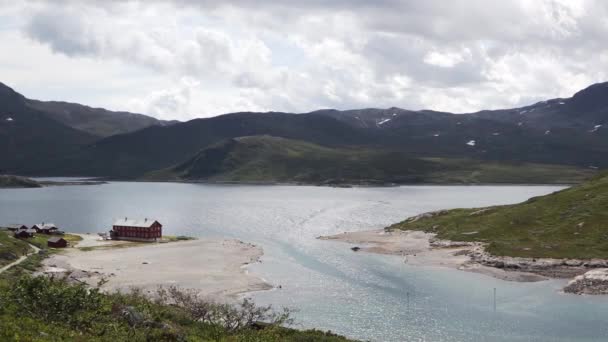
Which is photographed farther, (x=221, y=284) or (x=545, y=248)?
(x=545, y=248)

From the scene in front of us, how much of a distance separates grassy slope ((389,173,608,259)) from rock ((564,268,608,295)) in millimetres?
14149

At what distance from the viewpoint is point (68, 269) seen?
9612 centimetres

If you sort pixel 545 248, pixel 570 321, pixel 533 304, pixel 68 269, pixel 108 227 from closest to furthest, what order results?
pixel 570 321 → pixel 533 304 → pixel 68 269 → pixel 545 248 → pixel 108 227

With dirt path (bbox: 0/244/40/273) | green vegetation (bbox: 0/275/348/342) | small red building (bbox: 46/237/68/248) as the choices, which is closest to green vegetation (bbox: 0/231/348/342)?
green vegetation (bbox: 0/275/348/342)

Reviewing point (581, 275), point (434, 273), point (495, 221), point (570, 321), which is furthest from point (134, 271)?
point (495, 221)

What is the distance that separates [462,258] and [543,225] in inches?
1059

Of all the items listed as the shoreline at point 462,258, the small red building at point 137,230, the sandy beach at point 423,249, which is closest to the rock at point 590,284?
the shoreline at point 462,258

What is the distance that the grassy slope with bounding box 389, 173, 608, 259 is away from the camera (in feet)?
359

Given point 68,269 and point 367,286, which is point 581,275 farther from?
point 68,269

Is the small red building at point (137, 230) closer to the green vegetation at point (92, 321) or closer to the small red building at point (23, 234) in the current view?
the small red building at point (23, 234)

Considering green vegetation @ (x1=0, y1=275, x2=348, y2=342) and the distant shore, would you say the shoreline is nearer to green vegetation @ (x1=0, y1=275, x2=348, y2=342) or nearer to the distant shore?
the distant shore

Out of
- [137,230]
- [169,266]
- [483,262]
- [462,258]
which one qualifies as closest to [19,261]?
[169,266]

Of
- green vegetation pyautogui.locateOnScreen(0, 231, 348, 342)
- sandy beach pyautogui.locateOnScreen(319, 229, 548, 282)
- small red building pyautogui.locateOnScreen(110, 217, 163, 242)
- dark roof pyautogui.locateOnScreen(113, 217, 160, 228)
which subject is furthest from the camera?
dark roof pyautogui.locateOnScreen(113, 217, 160, 228)

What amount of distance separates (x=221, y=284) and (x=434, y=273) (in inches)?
1501
